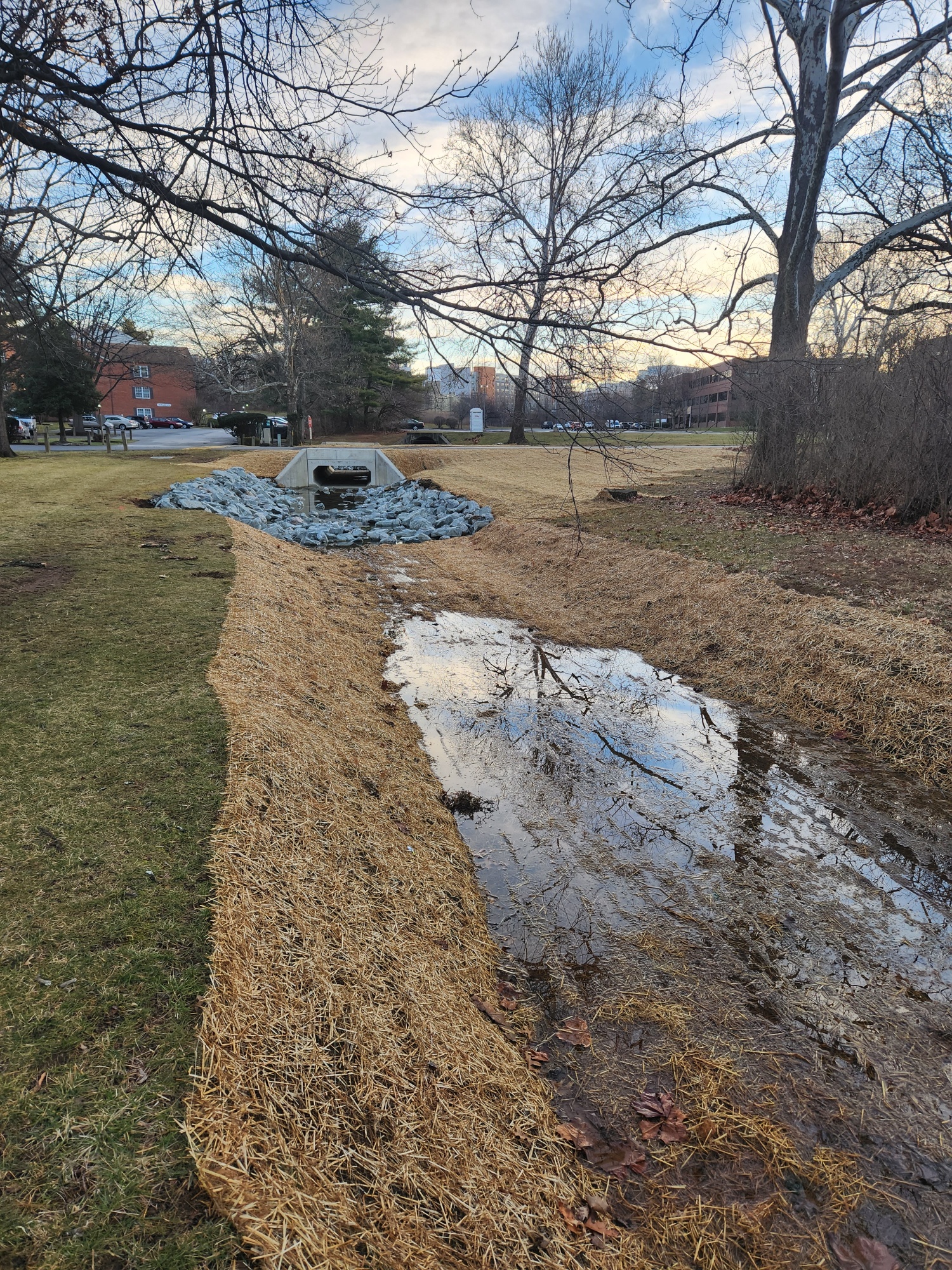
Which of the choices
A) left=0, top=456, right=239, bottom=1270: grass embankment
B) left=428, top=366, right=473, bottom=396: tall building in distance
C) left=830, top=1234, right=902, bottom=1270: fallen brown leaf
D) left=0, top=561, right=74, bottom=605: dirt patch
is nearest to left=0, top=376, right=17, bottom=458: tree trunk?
left=0, top=561, right=74, bottom=605: dirt patch

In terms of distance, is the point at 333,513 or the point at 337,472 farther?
the point at 337,472

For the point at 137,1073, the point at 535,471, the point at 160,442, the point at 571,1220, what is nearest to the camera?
the point at 137,1073

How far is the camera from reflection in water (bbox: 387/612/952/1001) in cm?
372

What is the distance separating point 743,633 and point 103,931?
22.2 feet

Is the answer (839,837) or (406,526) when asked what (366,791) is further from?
(406,526)

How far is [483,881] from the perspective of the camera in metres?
4.19

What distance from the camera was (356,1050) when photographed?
249 cm

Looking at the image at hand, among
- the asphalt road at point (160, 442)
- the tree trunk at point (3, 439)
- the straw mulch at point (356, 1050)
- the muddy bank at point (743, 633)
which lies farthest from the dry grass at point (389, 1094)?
the asphalt road at point (160, 442)

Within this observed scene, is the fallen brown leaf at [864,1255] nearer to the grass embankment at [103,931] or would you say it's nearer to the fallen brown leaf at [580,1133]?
the fallen brown leaf at [580,1133]

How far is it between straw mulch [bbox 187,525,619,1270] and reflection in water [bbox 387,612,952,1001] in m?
0.51

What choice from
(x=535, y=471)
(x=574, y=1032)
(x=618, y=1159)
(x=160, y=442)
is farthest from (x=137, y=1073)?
(x=160, y=442)

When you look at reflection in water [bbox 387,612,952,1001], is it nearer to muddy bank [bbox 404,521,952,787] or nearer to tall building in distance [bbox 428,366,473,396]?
muddy bank [bbox 404,521,952,787]

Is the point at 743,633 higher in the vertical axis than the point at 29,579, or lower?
lower

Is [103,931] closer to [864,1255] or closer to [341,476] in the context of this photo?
[864,1255]
